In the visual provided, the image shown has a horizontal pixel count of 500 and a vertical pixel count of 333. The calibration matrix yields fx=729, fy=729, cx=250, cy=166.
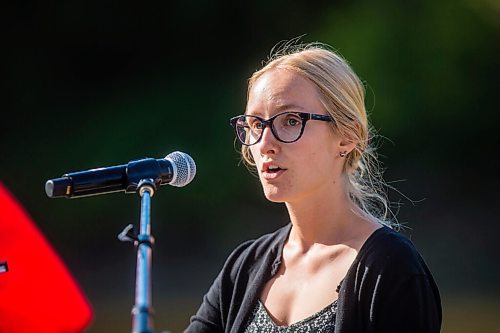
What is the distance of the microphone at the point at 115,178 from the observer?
133cm

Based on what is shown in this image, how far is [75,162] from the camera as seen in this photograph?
146 inches

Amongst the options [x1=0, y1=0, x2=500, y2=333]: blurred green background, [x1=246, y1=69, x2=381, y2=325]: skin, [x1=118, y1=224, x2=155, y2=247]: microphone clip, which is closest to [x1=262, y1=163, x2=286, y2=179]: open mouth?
[x1=246, y1=69, x2=381, y2=325]: skin

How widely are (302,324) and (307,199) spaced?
0.29 metres

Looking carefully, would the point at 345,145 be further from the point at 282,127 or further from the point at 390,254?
the point at 390,254

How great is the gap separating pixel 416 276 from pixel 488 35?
2.66 m

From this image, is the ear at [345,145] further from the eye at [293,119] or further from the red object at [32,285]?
the red object at [32,285]

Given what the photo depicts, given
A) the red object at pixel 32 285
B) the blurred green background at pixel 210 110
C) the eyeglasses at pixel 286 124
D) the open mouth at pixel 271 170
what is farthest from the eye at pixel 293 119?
the blurred green background at pixel 210 110

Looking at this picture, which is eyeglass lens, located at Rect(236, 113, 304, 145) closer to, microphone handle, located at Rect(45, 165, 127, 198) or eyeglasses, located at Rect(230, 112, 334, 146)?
eyeglasses, located at Rect(230, 112, 334, 146)

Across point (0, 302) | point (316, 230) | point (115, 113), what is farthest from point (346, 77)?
point (115, 113)

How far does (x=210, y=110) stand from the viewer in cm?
388

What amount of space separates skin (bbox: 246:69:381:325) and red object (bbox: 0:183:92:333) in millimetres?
1672

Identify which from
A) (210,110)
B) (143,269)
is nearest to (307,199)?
(143,269)

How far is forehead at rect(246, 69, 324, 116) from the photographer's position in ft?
5.57

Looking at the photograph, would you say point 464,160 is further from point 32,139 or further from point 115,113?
point 32,139
